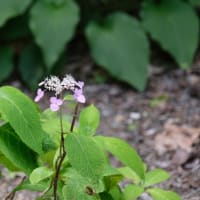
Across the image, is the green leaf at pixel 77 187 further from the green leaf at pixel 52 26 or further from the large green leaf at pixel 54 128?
the green leaf at pixel 52 26

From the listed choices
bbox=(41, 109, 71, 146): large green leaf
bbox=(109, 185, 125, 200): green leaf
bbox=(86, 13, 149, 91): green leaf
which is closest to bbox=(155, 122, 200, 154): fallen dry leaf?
bbox=(86, 13, 149, 91): green leaf

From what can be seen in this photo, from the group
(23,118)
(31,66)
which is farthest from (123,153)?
(31,66)

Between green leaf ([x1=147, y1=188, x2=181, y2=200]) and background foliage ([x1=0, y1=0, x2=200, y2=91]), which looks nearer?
green leaf ([x1=147, y1=188, x2=181, y2=200])

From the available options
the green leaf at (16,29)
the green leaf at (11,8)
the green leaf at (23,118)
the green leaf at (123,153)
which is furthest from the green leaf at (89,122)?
the green leaf at (16,29)

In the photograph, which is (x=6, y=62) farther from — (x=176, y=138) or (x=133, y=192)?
(x=133, y=192)

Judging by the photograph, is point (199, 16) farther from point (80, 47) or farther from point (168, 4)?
point (80, 47)

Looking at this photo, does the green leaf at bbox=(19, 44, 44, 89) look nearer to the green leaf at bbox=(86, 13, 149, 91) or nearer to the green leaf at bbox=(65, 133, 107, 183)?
the green leaf at bbox=(86, 13, 149, 91)
